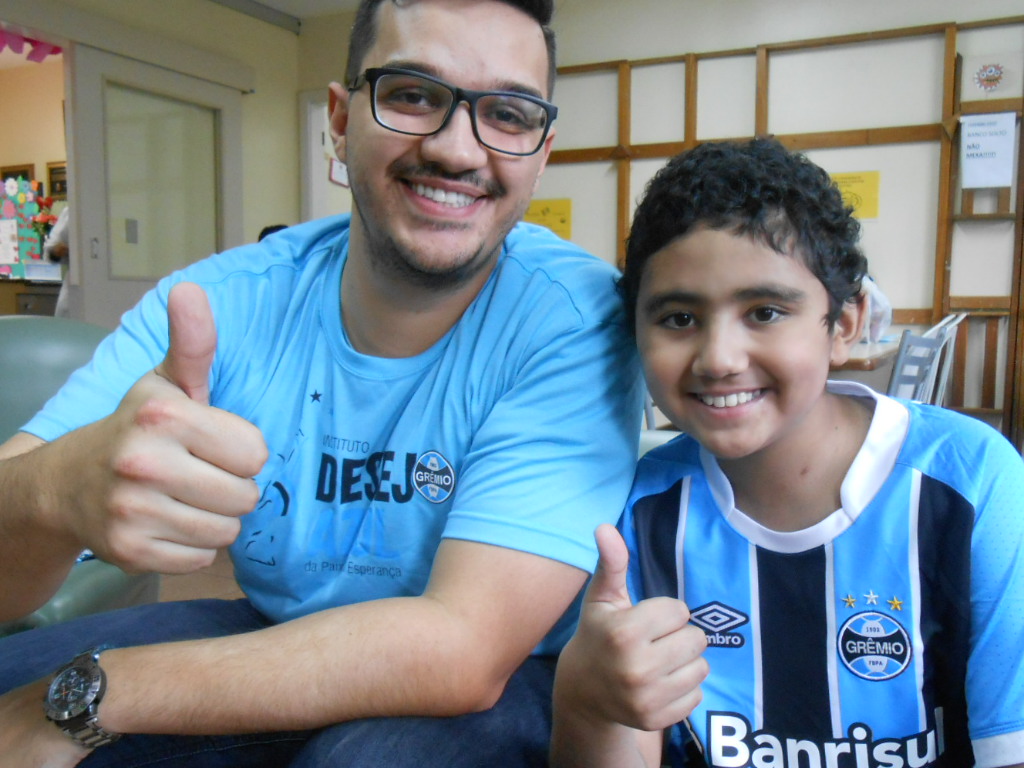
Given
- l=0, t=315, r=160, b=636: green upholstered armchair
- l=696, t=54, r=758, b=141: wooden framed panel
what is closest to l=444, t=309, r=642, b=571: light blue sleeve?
l=0, t=315, r=160, b=636: green upholstered armchair

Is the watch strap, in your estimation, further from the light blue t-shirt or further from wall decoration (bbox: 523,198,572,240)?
wall decoration (bbox: 523,198,572,240)

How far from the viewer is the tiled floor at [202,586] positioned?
2582 mm

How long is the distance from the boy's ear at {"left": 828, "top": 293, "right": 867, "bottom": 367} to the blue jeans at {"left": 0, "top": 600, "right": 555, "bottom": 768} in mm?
555

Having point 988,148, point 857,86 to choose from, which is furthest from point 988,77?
point 857,86

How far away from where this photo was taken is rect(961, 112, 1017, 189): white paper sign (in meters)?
4.31

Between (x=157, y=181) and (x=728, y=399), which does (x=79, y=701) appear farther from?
(x=157, y=181)

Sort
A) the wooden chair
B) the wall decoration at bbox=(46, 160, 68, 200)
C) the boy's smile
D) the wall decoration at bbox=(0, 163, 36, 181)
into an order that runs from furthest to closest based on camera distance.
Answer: the wall decoration at bbox=(0, 163, 36, 181), the wall decoration at bbox=(46, 160, 68, 200), the wooden chair, the boy's smile

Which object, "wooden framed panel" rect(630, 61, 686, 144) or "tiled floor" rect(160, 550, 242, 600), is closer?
"tiled floor" rect(160, 550, 242, 600)

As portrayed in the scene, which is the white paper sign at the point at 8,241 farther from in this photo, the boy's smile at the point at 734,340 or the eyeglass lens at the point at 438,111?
the boy's smile at the point at 734,340

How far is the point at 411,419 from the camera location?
1065 millimetres

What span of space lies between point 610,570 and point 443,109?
66cm

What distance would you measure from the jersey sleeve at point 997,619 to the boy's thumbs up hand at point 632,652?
1.10ft

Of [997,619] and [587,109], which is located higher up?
[587,109]

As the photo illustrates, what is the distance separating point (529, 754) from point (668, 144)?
4.60m
